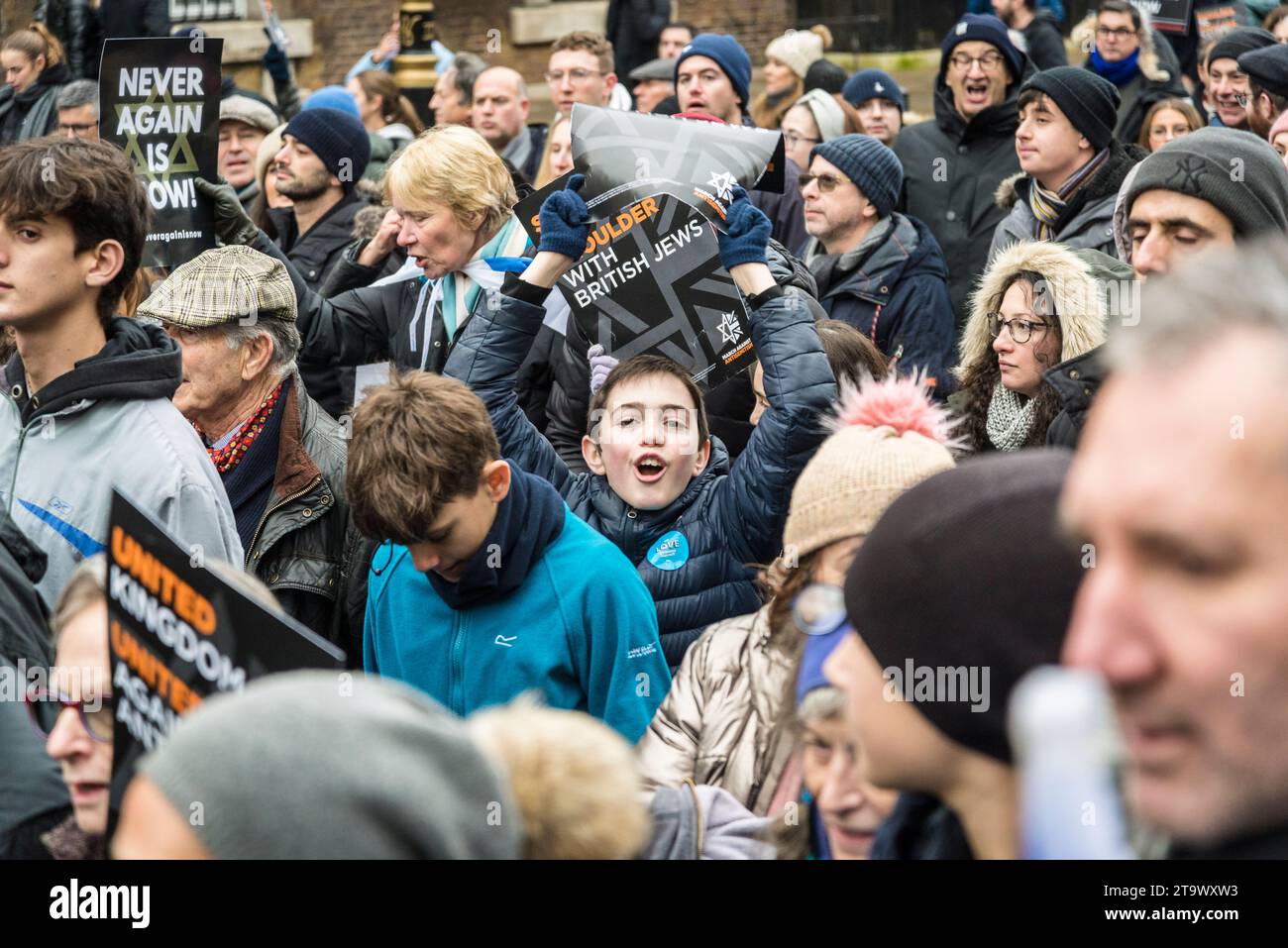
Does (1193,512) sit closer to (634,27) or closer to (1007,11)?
(1007,11)

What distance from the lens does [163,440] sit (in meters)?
3.49

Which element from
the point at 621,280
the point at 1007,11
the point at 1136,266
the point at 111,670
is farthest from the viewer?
the point at 1007,11

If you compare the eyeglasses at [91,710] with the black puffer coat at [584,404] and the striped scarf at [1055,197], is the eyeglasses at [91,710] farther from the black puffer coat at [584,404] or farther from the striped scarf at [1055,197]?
the striped scarf at [1055,197]

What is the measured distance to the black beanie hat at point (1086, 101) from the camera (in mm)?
6617

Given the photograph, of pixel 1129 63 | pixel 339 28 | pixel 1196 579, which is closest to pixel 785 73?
pixel 1129 63

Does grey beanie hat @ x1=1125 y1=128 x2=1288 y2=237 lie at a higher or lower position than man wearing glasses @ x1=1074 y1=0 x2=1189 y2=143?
lower

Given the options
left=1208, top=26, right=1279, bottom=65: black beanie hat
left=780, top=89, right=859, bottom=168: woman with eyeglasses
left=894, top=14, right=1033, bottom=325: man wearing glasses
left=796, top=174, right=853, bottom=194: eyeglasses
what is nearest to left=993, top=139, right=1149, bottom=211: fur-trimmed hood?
left=796, top=174, right=853, bottom=194: eyeglasses

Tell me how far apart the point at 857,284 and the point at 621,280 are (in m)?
2.22

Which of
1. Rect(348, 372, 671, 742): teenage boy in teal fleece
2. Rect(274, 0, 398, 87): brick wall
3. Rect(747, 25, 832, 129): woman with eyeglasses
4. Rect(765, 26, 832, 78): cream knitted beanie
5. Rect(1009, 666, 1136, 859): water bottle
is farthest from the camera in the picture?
Rect(274, 0, 398, 87): brick wall

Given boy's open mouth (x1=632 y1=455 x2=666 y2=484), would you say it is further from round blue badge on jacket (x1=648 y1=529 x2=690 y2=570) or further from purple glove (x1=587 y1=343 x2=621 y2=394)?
purple glove (x1=587 y1=343 x2=621 y2=394)

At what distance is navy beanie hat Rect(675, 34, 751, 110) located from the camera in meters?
8.18

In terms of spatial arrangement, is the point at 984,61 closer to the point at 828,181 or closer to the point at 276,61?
the point at 828,181

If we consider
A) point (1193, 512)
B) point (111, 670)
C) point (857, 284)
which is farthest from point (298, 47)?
point (1193, 512)

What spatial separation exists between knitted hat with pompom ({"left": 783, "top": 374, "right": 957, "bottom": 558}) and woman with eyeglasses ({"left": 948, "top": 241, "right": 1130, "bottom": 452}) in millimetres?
1776
